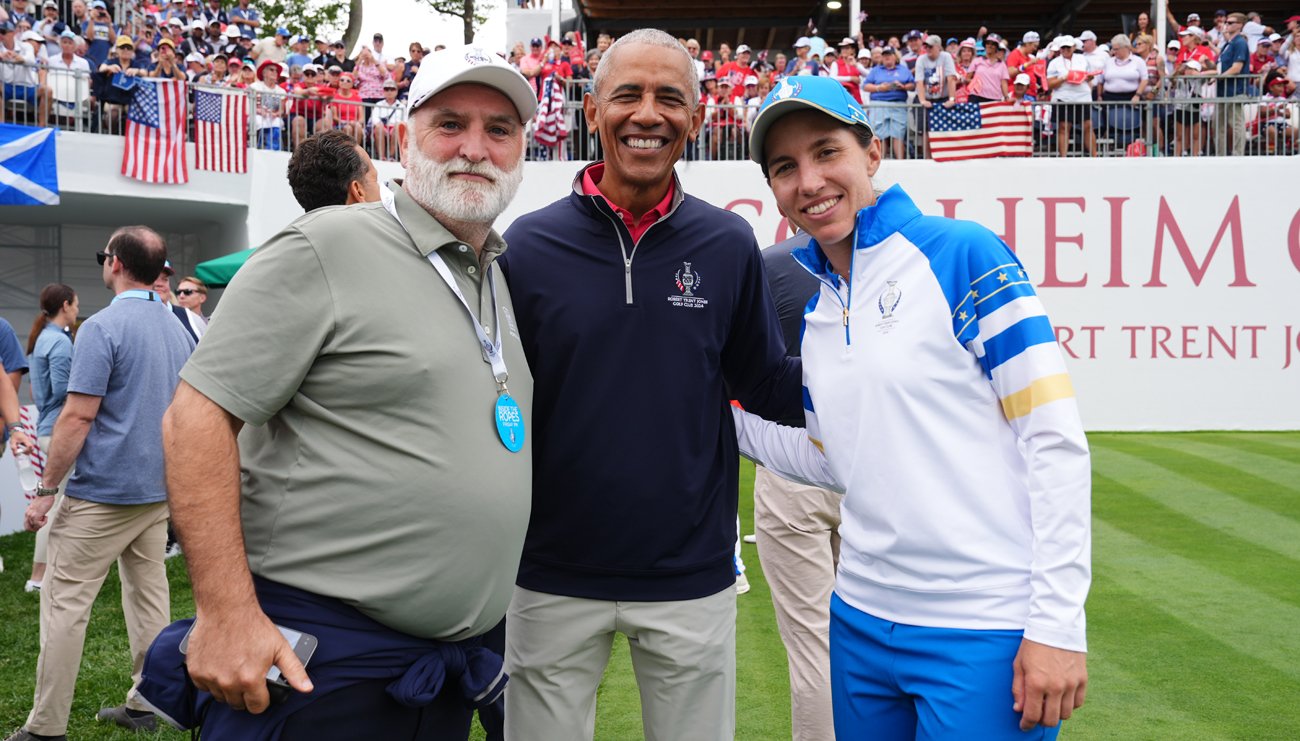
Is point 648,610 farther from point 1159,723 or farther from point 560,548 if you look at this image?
point 1159,723

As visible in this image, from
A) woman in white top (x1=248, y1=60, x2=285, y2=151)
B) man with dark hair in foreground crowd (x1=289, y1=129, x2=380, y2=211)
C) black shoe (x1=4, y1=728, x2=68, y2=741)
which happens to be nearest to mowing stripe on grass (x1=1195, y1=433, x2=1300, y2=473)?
Result: man with dark hair in foreground crowd (x1=289, y1=129, x2=380, y2=211)

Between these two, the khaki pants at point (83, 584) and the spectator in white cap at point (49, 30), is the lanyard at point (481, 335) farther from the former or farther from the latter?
the spectator in white cap at point (49, 30)

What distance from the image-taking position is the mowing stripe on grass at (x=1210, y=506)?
857 cm

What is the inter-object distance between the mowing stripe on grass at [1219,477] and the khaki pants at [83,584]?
8766 millimetres

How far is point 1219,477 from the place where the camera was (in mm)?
11219

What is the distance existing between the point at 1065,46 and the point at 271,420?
18411mm

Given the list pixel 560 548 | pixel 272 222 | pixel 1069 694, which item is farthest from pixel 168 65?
Result: pixel 1069 694

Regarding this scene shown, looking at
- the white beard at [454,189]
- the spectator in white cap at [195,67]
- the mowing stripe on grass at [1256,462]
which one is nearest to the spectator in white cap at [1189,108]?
the mowing stripe on grass at [1256,462]

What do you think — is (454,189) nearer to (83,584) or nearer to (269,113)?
(83,584)

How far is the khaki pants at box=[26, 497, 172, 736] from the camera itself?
4793 mm

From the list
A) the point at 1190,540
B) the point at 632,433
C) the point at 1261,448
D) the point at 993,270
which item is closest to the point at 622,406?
the point at 632,433

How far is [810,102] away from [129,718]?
452 centimetres

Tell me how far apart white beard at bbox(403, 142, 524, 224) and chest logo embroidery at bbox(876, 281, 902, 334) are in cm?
89

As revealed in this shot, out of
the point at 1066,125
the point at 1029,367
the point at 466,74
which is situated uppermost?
the point at 1066,125
